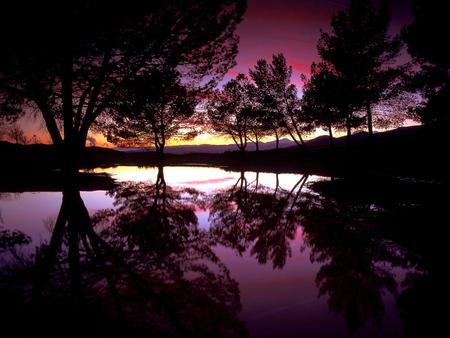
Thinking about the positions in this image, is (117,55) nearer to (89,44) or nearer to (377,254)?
(89,44)

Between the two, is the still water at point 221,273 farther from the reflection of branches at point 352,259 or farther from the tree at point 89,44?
the tree at point 89,44

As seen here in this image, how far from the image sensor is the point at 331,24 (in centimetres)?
3350

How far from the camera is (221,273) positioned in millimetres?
5098

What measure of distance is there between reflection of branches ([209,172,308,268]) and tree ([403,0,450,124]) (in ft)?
51.0

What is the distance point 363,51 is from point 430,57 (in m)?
9.88

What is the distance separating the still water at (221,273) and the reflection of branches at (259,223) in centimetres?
5

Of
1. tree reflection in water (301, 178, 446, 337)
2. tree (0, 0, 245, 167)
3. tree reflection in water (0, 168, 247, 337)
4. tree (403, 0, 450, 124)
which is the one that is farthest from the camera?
tree (403, 0, 450, 124)

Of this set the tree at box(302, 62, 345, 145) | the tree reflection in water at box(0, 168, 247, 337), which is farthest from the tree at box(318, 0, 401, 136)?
the tree reflection in water at box(0, 168, 247, 337)

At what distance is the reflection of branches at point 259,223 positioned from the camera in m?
6.45

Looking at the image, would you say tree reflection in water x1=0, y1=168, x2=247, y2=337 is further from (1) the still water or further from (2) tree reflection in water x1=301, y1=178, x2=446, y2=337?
(2) tree reflection in water x1=301, y1=178, x2=446, y2=337

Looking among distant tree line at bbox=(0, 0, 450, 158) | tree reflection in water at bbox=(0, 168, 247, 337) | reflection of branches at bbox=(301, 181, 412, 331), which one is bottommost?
reflection of branches at bbox=(301, 181, 412, 331)

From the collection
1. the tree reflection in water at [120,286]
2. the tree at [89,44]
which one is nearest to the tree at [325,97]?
the tree at [89,44]

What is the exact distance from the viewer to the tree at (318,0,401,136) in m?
31.1

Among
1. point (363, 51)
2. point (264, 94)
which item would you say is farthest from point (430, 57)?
point (264, 94)
